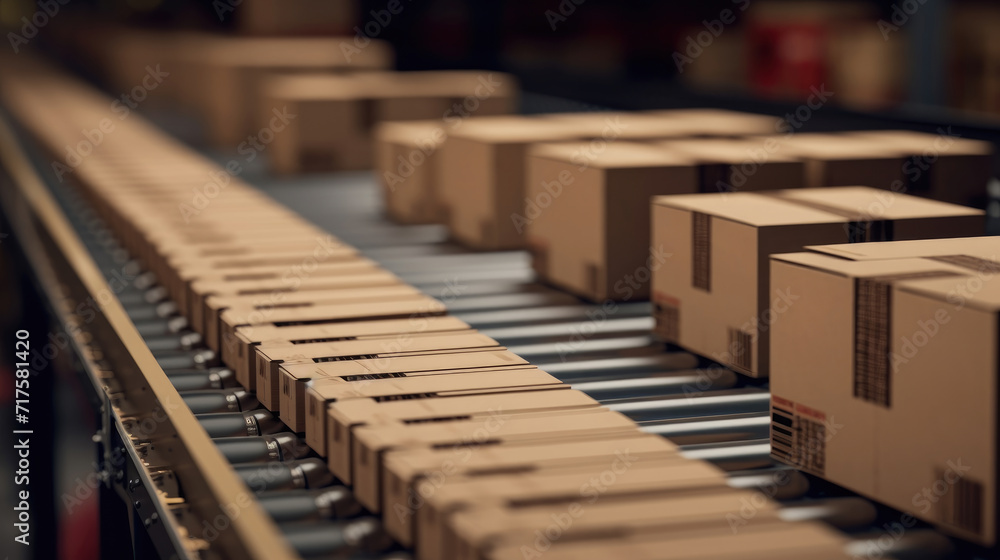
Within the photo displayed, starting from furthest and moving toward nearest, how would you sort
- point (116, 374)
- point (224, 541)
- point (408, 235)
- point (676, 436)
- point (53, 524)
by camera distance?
1. point (53, 524)
2. point (408, 235)
3. point (116, 374)
4. point (676, 436)
5. point (224, 541)

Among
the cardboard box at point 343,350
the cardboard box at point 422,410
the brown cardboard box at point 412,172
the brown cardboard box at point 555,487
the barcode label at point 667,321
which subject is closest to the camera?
the brown cardboard box at point 555,487

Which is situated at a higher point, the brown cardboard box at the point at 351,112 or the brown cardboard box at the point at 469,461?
the brown cardboard box at the point at 351,112

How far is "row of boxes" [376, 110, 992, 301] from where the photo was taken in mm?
4527

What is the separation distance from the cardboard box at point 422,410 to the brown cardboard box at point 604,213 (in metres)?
1.61

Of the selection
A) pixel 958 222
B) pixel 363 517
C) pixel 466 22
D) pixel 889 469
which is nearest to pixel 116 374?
pixel 363 517

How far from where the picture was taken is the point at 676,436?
3.14m

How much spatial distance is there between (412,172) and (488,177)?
1.17 metres

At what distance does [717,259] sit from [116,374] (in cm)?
183

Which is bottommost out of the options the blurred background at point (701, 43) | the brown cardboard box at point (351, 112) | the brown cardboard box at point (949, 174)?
the brown cardboard box at point (949, 174)

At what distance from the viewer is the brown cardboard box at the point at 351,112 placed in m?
8.73

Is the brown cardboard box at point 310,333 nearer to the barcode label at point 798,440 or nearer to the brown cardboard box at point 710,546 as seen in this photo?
the barcode label at point 798,440

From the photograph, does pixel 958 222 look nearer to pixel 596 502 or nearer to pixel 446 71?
pixel 596 502

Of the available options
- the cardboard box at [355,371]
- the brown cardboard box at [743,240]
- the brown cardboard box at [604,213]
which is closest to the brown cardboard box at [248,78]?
the brown cardboard box at [604,213]

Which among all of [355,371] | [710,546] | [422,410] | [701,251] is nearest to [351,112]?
[701,251]
